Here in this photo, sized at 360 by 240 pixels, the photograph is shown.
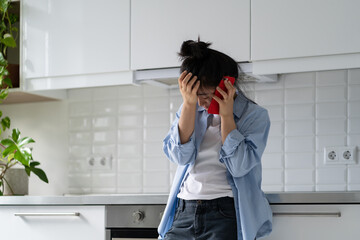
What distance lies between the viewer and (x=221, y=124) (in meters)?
1.74

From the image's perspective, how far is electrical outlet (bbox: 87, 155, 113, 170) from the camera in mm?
2898

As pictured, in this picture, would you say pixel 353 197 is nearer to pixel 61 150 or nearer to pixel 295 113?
pixel 295 113

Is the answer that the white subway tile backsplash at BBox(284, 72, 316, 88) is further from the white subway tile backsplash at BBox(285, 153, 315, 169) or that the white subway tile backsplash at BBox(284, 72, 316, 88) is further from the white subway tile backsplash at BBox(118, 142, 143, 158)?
the white subway tile backsplash at BBox(118, 142, 143, 158)

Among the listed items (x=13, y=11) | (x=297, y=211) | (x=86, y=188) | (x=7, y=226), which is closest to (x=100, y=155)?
(x=86, y=188)

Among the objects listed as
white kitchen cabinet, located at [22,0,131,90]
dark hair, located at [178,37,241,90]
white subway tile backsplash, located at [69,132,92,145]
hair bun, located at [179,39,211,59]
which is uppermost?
white kitchen cabinet, located at [22,0,131,90]

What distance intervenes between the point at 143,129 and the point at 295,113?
79cm

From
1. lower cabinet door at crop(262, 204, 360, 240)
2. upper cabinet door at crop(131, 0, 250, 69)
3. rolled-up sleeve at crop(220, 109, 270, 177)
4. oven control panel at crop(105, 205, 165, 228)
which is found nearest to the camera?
rolled-up sleeve at crop(220, 109, 270, 177)

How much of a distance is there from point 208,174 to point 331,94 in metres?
0.95

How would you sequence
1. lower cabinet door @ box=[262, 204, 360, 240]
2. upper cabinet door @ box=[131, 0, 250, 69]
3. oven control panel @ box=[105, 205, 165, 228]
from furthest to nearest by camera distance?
upper cabinet door @ box=[131, 0, 250, 69], oven control panel @ box=[105, 205, 165, 228], lower cabinet door @ box=[262, 204, 360, 240]

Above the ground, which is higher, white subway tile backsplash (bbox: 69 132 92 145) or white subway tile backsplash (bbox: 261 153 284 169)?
white subway tile backsplash (bbox: 69 132 92 145)

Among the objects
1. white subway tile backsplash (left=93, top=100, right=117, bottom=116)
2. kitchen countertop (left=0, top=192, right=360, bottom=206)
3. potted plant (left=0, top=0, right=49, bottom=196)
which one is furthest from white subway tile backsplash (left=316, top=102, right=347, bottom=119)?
potted plant (left=0, top=0, right=49, bottom=196)

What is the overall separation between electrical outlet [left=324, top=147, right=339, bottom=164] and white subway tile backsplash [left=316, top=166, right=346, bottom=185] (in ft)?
0.10

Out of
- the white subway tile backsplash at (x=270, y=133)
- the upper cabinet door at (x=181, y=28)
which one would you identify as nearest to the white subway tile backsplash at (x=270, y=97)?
the white subway tile backsplash at (x=270, y=133)

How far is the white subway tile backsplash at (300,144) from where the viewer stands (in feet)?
8.25
